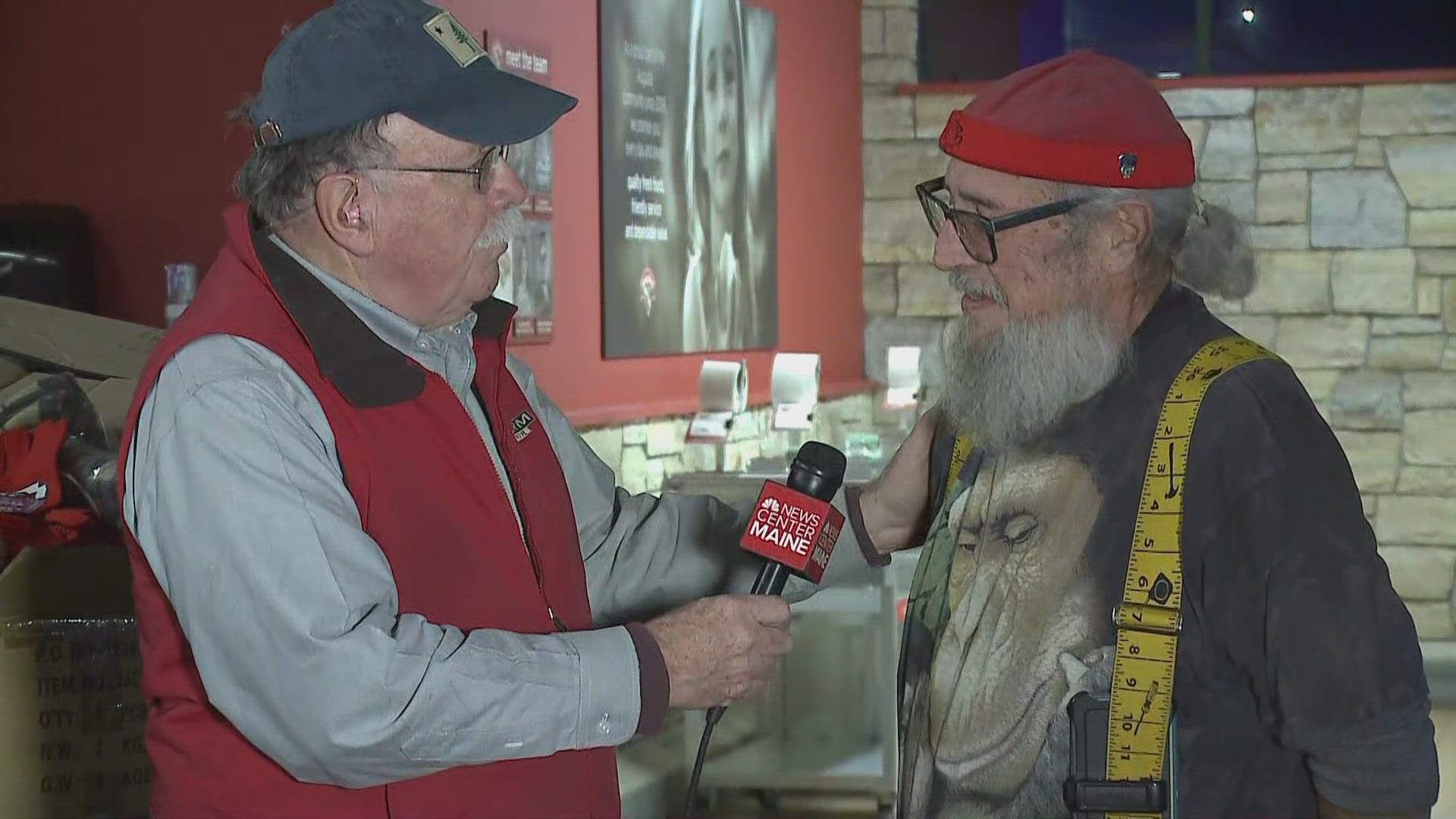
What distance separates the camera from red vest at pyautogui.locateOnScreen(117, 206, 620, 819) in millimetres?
1516

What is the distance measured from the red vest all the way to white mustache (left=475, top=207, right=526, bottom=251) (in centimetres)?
15

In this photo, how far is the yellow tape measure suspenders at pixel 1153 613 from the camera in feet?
5.12

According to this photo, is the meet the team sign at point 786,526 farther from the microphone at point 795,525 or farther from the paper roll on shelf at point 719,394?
the paper roll on shelf at point 719,394

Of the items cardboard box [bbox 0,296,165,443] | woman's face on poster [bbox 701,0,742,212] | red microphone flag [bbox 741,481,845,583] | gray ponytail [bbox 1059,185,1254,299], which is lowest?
red microphone flag [bbox 741,481,845,583]

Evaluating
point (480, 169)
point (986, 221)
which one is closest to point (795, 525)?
point (986, 221)

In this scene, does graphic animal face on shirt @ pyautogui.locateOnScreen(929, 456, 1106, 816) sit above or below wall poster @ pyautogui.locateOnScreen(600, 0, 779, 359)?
below

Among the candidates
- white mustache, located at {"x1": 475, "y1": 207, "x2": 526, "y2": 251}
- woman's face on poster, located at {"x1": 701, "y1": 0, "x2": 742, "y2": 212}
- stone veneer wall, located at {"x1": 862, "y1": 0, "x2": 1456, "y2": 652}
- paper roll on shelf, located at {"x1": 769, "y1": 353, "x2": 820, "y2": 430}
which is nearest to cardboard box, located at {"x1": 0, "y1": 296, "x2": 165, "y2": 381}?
white mustache, located at {"x1": 475, "y1": 207, "x2": 526, "y2": 251}

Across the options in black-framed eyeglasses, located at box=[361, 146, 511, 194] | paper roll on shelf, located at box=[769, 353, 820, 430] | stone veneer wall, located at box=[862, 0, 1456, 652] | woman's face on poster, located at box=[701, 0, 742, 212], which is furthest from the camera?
stone veneer wall, located at box=[862, 0, 1456, 652]

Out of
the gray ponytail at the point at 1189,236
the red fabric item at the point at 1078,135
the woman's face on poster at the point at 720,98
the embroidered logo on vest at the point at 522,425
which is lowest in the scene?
the embroidered logo on vest at the point at 522,425

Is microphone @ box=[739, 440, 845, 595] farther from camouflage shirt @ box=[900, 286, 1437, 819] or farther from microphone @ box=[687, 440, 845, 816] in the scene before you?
camouflage shirt @ box=[900, 286, 1437, 819]

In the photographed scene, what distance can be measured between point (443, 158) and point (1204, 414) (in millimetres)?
776

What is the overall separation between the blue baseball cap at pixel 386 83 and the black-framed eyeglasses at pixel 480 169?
32 mm

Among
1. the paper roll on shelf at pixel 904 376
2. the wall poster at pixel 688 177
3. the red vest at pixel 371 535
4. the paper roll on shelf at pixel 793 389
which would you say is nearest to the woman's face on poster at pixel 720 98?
the wall poster at pixel 688 177

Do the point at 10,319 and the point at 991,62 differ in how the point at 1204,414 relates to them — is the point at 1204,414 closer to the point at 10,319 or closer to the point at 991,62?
the point at 10,319
